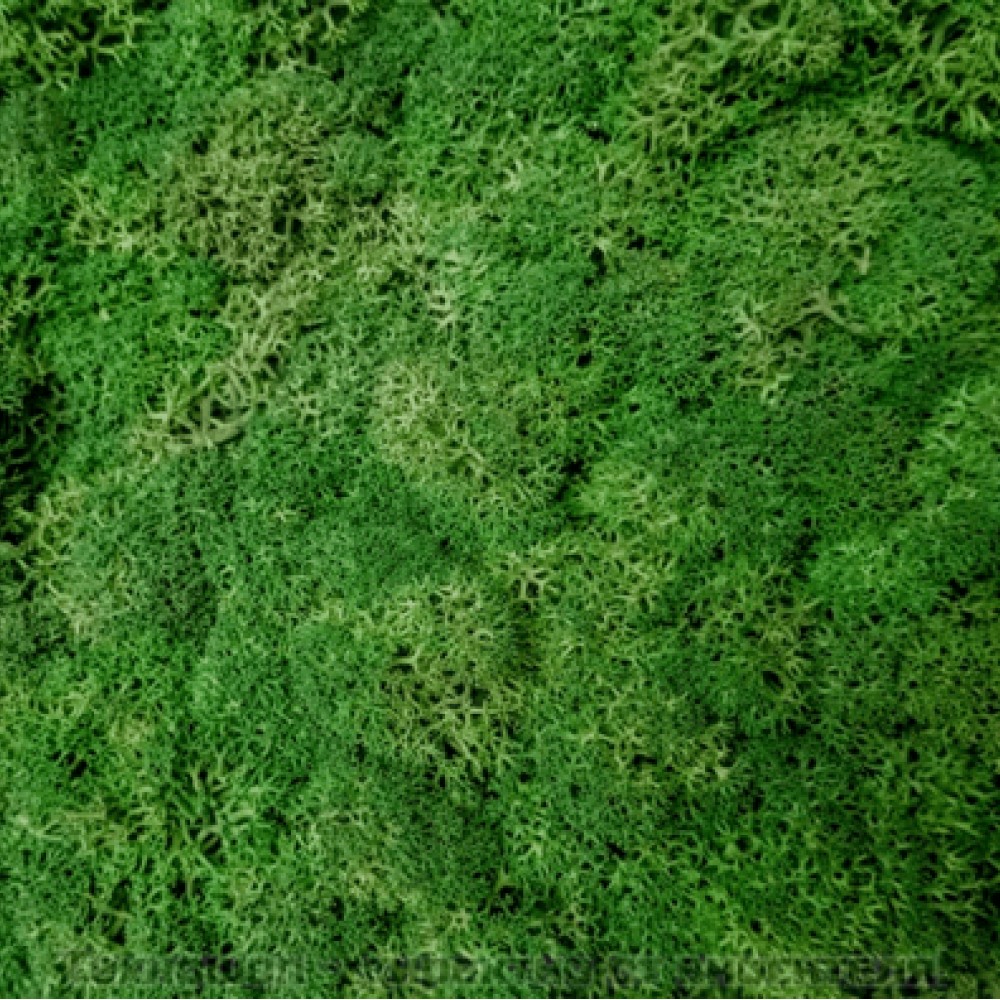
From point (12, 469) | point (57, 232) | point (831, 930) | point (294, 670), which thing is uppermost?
point (57, 232)

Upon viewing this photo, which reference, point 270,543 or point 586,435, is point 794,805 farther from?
point 270,543

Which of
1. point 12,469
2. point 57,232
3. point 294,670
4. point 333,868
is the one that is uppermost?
point 57,232

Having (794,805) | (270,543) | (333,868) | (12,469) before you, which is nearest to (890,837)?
(794,805)

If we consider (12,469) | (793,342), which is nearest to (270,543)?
(12,469)

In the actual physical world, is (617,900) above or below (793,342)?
below

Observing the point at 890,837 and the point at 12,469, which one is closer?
the point at 890,837

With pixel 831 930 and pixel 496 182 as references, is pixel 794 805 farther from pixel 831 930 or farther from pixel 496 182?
pixel 496 182
